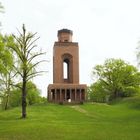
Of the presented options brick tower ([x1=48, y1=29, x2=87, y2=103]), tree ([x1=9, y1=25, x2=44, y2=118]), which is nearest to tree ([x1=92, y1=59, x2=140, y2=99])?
brick tower ([x1=48, y1=29, x2=87, y2=103])

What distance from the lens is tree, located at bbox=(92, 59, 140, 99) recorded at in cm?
7319

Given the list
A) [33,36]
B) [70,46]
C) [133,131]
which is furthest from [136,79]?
[133,131]

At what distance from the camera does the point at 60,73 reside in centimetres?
6925

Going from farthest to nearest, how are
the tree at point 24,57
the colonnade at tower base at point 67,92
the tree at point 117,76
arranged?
the tree at point 117,76 → the colonnade at tower base at point 67,92 → the tree at point 24,57

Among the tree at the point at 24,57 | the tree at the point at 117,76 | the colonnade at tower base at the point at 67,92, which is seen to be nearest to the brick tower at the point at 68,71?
the colonnade at tower base at the point at 67,92

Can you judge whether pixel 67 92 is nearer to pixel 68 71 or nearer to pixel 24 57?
pixel 68 71

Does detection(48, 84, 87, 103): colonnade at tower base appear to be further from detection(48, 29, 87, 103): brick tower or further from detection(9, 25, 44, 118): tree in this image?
detection(9, 25, 44, 118): tree

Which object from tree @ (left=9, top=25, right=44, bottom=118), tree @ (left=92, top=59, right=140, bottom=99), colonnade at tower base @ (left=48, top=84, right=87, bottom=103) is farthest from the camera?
tree @ (left=92, top=59, right=140, bottom=99)

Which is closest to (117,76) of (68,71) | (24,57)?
(68,71)

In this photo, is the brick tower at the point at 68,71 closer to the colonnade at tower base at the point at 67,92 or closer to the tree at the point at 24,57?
the colonnade at tower base at the point at 67,92

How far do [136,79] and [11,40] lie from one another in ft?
142

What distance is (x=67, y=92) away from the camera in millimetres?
67062

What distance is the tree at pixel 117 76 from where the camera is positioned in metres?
73.2

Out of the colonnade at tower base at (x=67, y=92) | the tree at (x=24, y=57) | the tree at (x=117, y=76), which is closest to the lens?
the tree at (x=24, y=57)
